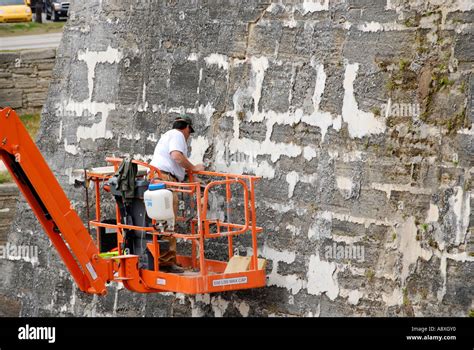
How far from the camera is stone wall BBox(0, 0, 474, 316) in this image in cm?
984

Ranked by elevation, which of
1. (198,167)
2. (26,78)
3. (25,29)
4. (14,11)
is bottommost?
(198,167)

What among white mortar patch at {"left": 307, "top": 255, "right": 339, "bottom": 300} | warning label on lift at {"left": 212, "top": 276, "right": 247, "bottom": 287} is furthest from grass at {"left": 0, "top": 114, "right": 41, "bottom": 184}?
white mortar patch at {"left": 307, "top": 255, "right": 339, "bottom": 300}

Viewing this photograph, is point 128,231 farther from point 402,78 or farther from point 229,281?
point 402,78

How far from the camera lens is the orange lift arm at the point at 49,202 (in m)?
10.4

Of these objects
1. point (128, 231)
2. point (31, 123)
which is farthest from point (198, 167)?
point (31, 123)

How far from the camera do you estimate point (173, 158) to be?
35.8 ft

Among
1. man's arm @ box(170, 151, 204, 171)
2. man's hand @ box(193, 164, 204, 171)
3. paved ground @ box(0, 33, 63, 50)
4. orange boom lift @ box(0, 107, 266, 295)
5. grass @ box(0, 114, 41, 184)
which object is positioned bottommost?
orange boom lift @ box(0, 107, 266, 295)

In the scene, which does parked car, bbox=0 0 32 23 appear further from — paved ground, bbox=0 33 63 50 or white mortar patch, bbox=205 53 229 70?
white mortar patch, bbox=205 53 229 70

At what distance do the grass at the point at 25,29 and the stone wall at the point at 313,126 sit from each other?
1480cm

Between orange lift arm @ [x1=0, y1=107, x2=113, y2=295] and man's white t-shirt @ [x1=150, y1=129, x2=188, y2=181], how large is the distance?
89cm

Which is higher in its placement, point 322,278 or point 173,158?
point 173,158

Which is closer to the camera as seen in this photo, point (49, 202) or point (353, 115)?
point (353, 115)

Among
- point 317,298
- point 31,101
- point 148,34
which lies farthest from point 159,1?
point 31,101

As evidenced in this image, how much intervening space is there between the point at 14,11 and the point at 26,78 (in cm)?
693
